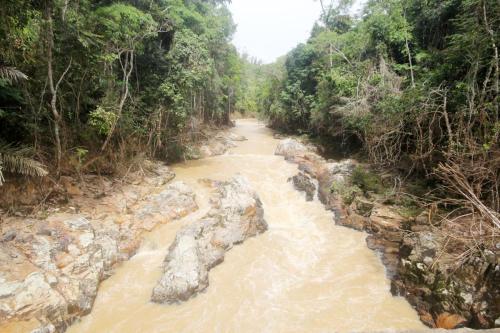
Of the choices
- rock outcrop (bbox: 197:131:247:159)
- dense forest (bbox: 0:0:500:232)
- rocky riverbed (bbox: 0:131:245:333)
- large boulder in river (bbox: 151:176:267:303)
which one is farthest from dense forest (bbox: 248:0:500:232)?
rocky riverbed (bbox: 0:131:245:333)

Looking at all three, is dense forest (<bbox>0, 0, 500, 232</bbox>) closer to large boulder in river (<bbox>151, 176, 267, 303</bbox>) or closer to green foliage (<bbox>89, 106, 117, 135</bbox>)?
green foliage (<bbox>89, 106, 117, 135</bbox>)

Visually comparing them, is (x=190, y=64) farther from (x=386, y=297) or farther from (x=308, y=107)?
(x=386, y=297)

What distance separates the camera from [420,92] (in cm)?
798

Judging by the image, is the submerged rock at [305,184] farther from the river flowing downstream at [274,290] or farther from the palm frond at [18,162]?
the palm frond at [18,162]

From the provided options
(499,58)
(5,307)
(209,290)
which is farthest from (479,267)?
(5,307)

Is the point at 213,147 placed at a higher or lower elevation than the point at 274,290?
higher

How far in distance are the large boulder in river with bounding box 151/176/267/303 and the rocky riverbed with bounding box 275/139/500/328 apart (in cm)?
307

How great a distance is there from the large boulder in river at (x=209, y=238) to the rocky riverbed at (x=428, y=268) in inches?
121

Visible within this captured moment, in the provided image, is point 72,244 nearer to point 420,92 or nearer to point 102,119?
point 102,119

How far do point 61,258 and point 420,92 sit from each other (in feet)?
33.0

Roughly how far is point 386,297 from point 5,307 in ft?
23.7

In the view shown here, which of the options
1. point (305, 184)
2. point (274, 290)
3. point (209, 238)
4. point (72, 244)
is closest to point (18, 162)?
point (72, 244)

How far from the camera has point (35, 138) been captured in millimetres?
6934

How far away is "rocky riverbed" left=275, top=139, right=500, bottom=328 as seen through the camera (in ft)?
15.9
